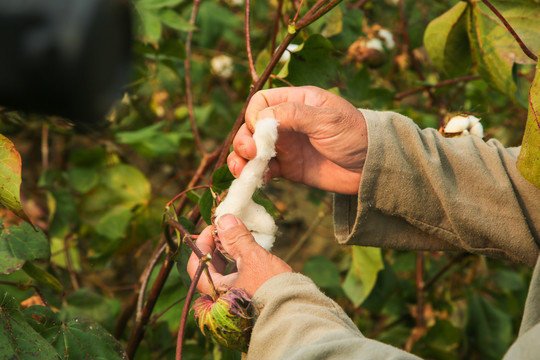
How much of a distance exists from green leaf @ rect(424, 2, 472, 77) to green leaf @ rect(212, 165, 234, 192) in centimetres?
66

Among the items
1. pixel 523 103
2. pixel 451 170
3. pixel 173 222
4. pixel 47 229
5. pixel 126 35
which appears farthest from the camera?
pixel 47 229

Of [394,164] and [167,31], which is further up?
[394,164]

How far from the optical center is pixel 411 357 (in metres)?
0.70

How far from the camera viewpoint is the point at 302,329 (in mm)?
731

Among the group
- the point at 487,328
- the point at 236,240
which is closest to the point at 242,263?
the point at 236,240

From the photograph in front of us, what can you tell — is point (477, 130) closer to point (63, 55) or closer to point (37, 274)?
point (37, 274)

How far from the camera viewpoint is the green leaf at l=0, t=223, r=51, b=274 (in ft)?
3.06

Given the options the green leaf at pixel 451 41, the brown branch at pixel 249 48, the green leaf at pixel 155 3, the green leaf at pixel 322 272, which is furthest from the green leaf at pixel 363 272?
the green leaf at pixel 155 3

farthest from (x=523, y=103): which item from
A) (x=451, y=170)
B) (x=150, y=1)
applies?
(x=150, y=1)

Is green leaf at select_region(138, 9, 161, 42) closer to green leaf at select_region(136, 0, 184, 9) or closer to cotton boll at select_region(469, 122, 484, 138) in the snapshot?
green leaf at select_region(136, 0, 184, 9)

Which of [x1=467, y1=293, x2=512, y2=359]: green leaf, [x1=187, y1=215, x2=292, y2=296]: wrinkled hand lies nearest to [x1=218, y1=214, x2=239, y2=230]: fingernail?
[x1=187, y1=215, x2=292, y2=296]: wrinkled hand

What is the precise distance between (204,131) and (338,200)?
1.45m

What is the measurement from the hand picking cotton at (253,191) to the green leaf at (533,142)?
0.41 m

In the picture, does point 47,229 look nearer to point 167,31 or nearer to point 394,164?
point 167,31
